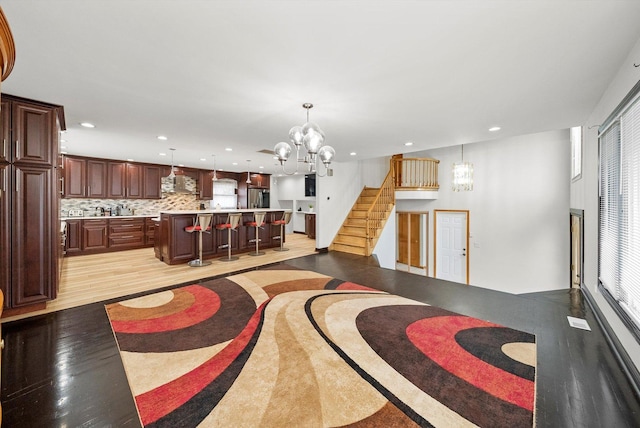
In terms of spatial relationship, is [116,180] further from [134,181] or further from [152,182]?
[152,182]

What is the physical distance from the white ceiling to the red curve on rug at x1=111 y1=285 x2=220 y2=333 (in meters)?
2.41

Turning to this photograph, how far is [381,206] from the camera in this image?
7629 millimetres

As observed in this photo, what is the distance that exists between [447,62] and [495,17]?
1.76ft

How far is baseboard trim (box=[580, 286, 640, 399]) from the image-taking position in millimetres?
1904

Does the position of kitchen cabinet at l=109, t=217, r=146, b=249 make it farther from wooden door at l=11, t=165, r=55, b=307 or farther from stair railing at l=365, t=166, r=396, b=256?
stair railing at l=365, t=166, r=396, b=256

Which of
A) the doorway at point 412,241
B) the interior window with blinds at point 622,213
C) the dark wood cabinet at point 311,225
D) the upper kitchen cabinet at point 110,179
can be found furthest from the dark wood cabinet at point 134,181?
the interior window with blinds at point 622,213

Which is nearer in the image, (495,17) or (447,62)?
(495,17)

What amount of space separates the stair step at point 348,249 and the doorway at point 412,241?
238 cm

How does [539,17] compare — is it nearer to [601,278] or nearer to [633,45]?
[633,45]

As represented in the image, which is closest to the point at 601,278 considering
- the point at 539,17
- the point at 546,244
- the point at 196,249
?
the point at 539,17

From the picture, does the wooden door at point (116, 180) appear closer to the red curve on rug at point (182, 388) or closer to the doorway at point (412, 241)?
the red curve on rug at point (182, 388)

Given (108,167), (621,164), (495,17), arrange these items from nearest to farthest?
(495,17), (621,164), (108,167)

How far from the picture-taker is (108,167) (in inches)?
273

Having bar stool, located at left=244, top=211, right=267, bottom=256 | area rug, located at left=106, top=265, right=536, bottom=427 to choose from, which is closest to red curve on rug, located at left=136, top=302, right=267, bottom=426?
area rug, located at left=106, top=265, right=536, bottom=427
